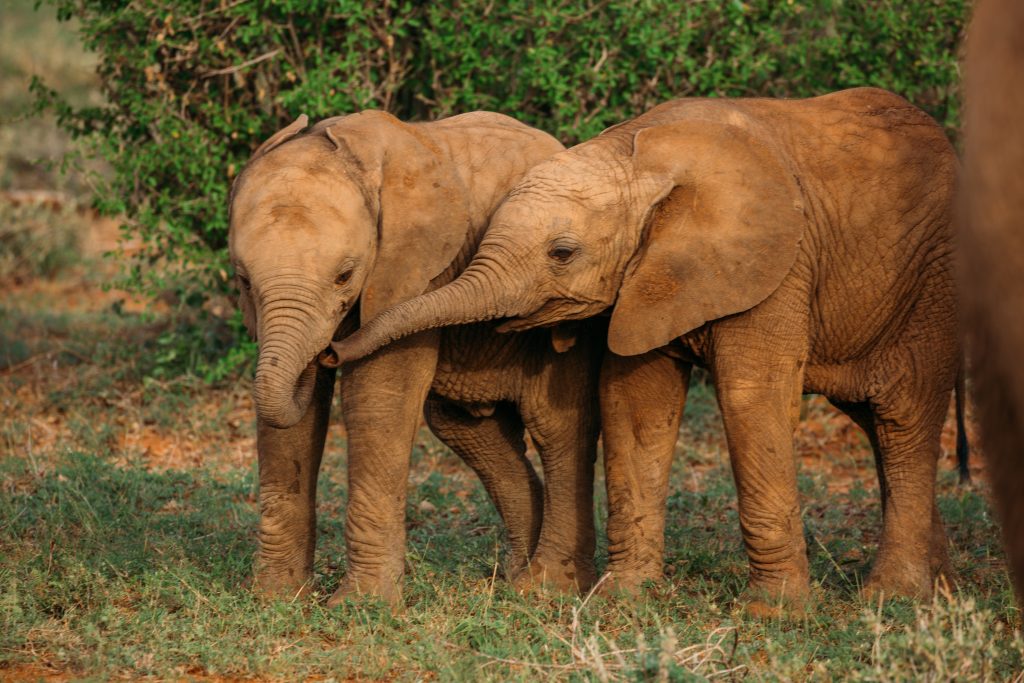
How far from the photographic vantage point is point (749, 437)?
5871 millimetres

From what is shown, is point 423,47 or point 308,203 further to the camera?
point 423,47

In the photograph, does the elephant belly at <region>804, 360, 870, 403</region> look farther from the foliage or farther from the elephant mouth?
the foliage

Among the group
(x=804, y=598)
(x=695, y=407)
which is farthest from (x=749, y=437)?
(x=695, y=407)

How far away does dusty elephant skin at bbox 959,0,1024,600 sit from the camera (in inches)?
104

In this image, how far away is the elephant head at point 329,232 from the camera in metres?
5.38

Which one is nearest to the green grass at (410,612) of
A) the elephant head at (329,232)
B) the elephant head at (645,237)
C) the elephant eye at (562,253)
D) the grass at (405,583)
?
the grass at (405,583)

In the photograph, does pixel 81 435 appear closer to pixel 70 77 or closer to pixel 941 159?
pixel 941 159

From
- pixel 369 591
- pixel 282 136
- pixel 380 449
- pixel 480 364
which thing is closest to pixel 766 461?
pixel 480 364

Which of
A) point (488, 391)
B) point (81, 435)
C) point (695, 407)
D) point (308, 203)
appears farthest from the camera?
point (695, 407)

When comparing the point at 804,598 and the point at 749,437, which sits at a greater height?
the point at 749,437

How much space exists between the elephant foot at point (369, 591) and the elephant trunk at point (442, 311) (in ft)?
3.24

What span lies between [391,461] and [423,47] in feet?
13.3

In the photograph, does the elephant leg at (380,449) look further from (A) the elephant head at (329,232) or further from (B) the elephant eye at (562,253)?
(B) the elephant eye at (562,253)

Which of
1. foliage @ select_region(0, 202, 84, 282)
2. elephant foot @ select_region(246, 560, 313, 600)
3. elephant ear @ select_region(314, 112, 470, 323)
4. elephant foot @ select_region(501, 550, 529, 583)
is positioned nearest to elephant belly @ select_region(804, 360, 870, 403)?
elephant foot @ select_region(501, 550, 529, 583)
